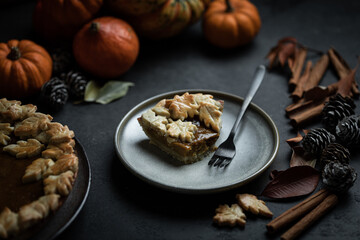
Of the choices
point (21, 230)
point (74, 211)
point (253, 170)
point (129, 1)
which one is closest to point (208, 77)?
point (129, 1)

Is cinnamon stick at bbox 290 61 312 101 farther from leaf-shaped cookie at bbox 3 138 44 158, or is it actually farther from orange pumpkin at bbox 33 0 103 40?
leaf-shaped cookie at bbox 3 138 44 158

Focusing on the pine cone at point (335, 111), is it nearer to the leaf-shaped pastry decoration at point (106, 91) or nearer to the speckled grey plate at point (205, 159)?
the speckled grey plate at point (205, 159)

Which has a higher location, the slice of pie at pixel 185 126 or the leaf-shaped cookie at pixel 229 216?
the slice of pie at pixel 185 126

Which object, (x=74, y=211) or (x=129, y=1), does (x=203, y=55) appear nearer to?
(x=129, y=1)

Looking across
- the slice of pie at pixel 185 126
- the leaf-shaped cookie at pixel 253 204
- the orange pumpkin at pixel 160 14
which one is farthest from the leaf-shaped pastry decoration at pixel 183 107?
the orange pumpkin at pixel 160 14

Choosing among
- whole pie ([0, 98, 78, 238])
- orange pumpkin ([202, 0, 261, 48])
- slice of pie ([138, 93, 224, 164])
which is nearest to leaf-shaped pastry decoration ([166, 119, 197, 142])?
slice of pie ([138, 93, 224, 164])

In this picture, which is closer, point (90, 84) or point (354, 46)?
point (90, 84)
